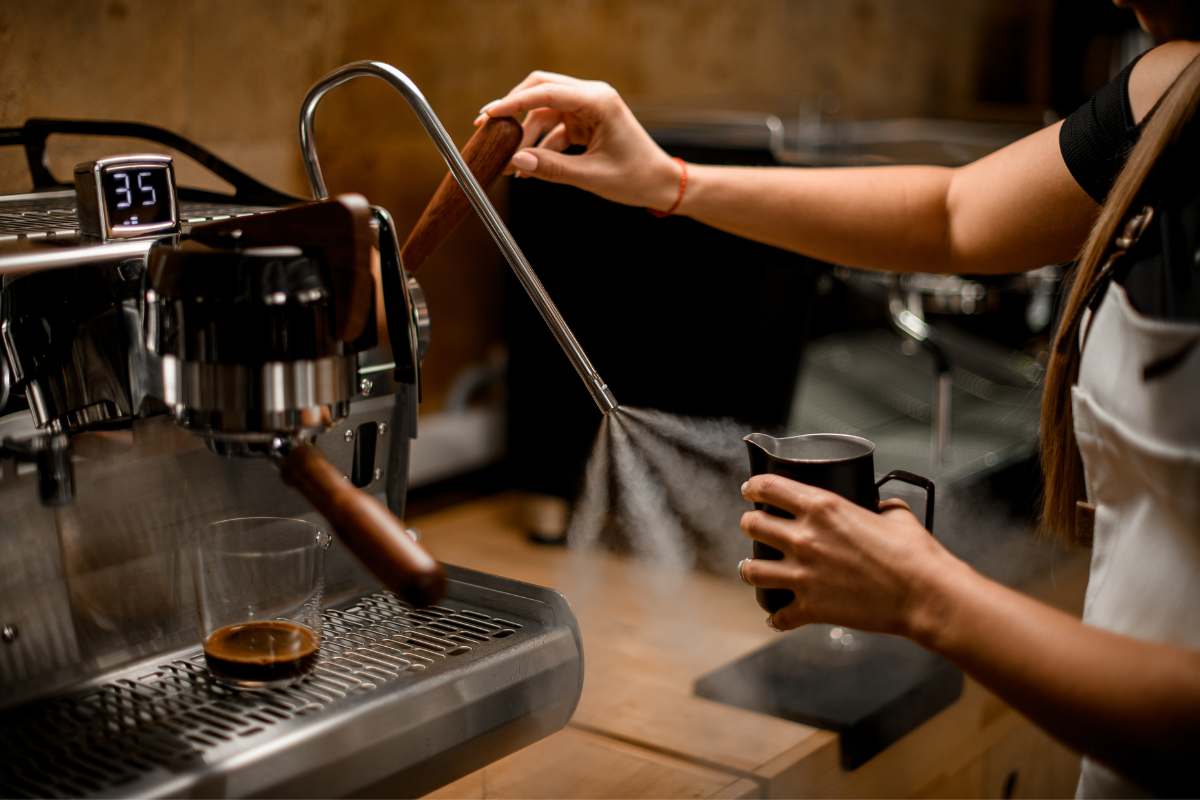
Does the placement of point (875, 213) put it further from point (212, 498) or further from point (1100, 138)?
point (212, 498)

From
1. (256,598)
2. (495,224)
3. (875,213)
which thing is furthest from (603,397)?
(875,213)

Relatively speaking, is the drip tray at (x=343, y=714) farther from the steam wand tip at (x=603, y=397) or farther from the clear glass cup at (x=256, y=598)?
the steam wand tip at (x=603, y=397)

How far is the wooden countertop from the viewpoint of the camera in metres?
1.05

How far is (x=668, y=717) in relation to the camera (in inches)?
47.4

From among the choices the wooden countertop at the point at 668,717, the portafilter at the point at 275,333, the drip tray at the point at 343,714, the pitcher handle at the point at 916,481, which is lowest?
the wooden countertop at the point at 668,717

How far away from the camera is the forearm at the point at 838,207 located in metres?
1.20

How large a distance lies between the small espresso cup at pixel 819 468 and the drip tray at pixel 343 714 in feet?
0.52

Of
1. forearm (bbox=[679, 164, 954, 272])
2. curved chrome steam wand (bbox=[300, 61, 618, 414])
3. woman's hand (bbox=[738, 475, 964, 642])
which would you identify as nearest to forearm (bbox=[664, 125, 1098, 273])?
forearm (bbox=[679, 164, 954, 272])

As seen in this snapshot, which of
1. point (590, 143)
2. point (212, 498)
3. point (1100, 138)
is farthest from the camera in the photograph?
point (590, 143)

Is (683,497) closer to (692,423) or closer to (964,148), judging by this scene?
(692,423)

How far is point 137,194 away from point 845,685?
823 millimetres

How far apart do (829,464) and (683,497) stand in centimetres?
86

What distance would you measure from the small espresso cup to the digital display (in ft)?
1.32

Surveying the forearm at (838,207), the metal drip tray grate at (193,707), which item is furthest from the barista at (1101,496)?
the metal drip tray grate at (193,707)
